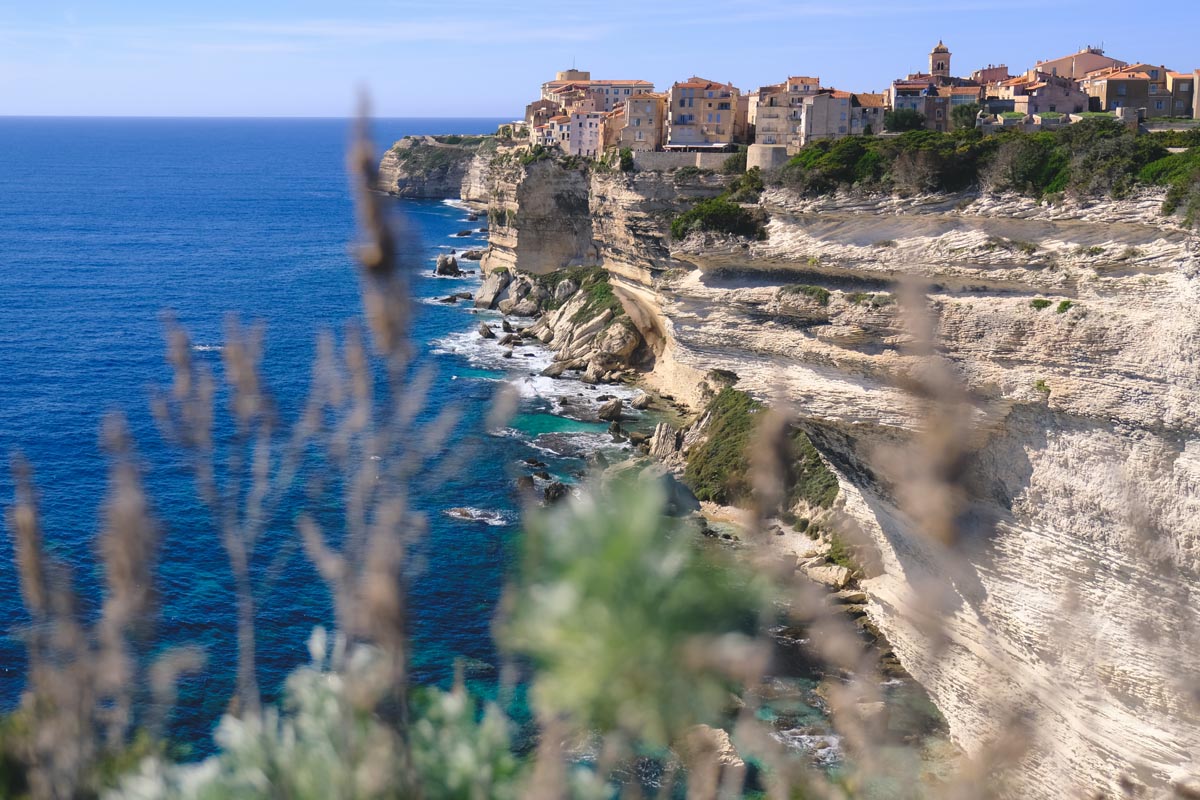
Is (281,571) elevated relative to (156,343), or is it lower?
lower

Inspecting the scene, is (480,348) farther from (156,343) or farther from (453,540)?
(453,540)

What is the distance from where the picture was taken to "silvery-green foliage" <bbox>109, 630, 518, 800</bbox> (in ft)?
23.3

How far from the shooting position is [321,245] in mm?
86375

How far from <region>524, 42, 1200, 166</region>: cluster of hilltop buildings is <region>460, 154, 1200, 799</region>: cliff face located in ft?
49.9

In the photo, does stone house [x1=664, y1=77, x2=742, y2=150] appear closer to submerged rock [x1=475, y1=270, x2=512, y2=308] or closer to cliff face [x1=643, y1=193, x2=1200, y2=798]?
submerged rock [x1=475, y1=270, x2=512, y2=308]

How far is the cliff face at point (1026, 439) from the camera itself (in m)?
18.0

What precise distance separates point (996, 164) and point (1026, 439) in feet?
23.1

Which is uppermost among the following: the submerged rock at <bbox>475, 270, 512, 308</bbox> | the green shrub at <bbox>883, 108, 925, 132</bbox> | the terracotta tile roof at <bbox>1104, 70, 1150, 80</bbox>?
the terracotta tile roof at <bbox>1104, 70, 1150, 80</bbox>

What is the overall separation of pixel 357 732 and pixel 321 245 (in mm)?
82578

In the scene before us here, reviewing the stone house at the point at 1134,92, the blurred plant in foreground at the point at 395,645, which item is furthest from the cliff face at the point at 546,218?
the blurred plant in foreground at the point at 395,645

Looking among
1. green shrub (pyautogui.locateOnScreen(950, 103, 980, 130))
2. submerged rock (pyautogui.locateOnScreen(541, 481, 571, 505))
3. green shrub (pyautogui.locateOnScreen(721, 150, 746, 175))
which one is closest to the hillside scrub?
submerged rock (pyautogui.locateOnScreen(541, 481, 571, 505))

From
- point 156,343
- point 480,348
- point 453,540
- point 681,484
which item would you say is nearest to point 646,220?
point 480,348

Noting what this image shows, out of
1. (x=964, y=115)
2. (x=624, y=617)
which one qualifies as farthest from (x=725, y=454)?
(x=624, y=617)

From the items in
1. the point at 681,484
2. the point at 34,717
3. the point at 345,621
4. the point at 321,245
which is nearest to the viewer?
the point at 345,621
